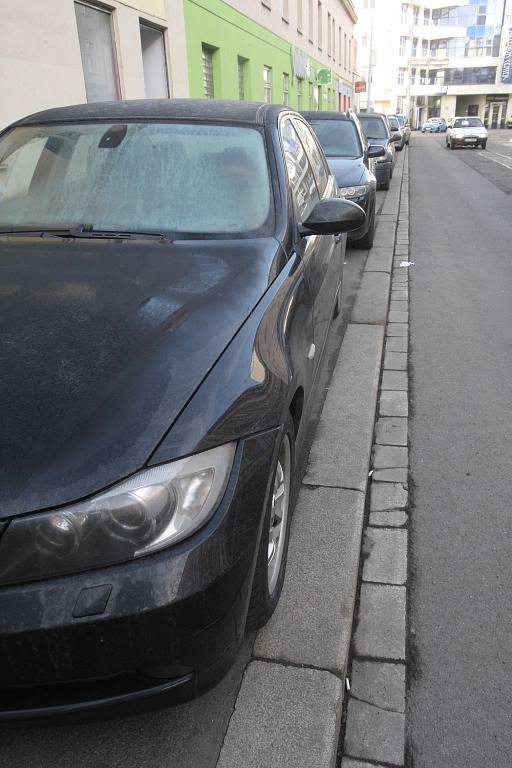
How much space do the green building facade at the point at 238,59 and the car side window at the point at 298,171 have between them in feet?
33.4

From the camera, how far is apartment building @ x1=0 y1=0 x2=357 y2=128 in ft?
25.2

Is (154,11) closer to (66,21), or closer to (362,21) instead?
(66,21)

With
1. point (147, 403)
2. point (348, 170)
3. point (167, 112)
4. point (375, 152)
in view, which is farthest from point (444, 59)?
point (147, 403)

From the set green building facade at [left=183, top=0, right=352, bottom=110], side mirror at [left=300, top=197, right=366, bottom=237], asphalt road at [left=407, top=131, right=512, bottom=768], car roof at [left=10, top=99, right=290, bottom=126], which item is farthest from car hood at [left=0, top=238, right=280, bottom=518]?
green building facade at [left=183, top=0, right=352, bottom=110]

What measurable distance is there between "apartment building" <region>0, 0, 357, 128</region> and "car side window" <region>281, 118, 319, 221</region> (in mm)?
5117

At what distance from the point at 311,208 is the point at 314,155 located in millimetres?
1231

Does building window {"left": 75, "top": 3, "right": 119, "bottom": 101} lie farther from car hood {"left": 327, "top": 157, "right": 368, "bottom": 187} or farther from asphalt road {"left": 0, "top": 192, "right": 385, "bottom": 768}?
asphalt road {"left": 0, "top": 192, "right": 385, "bottom": 768}

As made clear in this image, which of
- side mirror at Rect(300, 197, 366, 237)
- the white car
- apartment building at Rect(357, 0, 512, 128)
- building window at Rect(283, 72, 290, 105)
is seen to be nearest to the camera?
side mirror at Rect(300, 197, 366, 237)

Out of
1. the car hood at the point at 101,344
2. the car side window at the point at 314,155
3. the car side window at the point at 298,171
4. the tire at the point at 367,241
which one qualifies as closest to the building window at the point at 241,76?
the tire at the point at 367,241

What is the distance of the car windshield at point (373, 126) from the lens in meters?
16.6

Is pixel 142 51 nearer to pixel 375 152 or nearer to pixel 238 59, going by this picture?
pixel 375 152

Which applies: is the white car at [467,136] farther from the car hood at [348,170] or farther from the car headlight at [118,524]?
the car headlight at [118,524]

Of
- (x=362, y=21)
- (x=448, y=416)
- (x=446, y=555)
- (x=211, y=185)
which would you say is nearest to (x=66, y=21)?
(x=211, y=185)

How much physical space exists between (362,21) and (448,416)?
264ft
